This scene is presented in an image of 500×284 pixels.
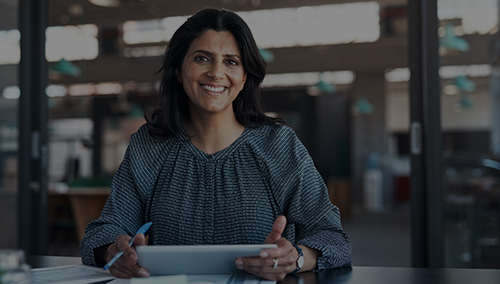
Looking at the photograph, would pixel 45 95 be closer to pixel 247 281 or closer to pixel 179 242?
pixel 179 242

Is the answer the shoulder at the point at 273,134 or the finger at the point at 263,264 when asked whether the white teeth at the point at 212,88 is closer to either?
the shoulder at the point at 273,134

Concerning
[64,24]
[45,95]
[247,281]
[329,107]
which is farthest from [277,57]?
[329,107]

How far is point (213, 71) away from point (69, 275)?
2.32 ft

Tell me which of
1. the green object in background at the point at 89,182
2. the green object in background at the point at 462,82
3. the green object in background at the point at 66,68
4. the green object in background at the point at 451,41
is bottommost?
the green object in background at the point at 89,182

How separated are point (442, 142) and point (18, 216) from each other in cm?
257

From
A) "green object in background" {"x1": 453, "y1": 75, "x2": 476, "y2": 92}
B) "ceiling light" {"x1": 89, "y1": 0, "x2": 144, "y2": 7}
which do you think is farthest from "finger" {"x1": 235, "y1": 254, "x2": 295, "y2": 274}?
"ceiling light" {"x1": 89, "y1": 0, "x2": 144, "y2": 7}

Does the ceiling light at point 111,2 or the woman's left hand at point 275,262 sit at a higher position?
the ceiling light at point 111,2

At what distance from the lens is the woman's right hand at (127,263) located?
4.07 ft

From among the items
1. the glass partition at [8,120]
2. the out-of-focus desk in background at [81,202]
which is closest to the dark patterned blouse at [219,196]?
the glass partition at [8,120]

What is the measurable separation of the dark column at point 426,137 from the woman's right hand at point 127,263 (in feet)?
6.25

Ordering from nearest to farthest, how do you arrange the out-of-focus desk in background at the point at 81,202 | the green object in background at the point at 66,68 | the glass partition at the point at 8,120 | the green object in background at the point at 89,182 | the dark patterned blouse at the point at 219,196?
the dark patterned blouse at the point at 219,196
the glass partition at the point at 8,120
the green object in background at the point at 66,68
the out-of-focus desk in background at the point at 81,202
the green object in background at the point at 89,182

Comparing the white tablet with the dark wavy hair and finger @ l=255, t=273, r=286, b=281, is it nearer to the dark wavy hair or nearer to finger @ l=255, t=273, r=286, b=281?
finger @ l=255, t=273, r=286, b=281

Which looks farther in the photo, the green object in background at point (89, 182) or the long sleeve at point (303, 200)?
the green object in background at point (89, 182)

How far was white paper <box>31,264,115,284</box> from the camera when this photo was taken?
1256mm
